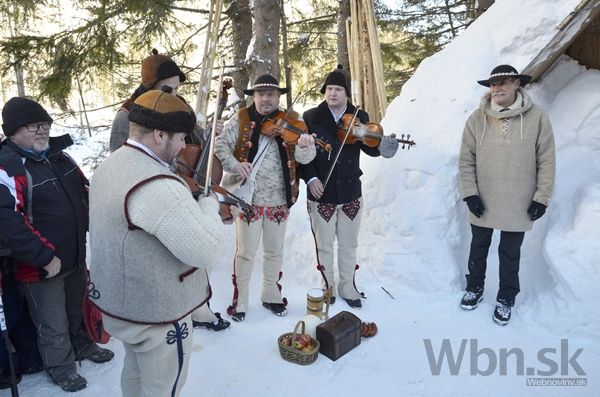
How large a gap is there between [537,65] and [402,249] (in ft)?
7.66

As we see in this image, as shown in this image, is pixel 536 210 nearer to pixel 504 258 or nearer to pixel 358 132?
pixel 504 258

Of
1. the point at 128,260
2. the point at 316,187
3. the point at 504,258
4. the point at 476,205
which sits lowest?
the point at 504,258

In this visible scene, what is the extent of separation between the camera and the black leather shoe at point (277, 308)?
3.53 meters

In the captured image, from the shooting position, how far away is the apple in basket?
2.90 metres

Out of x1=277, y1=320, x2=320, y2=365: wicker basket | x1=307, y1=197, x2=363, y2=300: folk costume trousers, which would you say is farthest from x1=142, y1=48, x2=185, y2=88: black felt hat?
x1=277, y1=320, x2=320, y2=365: wicker basket

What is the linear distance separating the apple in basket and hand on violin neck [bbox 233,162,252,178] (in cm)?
124

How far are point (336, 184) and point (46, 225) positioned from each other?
2116mm

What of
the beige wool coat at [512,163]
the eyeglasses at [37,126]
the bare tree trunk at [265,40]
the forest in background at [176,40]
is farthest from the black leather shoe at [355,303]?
the bare tree trunk at [265,40]

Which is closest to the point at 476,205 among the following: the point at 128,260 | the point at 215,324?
the point at 215,324

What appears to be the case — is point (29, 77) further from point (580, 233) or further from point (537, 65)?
point (580, 233)

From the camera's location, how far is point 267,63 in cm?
506

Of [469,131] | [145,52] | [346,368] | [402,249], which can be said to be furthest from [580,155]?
[145,52]

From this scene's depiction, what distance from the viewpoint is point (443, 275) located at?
3.85 meters

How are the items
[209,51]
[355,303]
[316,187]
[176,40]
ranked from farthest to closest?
[176,40] → [355,303] → [316,187] → [209,51]
